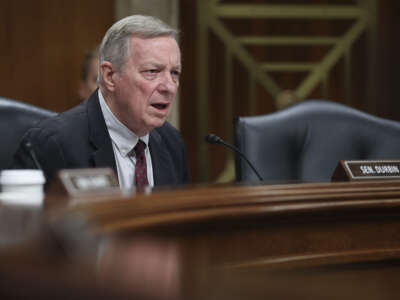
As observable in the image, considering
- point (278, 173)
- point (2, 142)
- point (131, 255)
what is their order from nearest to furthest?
point (131, 255), point (2, 142), point (278, 173)

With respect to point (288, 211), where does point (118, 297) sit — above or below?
above

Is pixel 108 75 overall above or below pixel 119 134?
above

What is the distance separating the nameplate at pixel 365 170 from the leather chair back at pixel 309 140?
38cm

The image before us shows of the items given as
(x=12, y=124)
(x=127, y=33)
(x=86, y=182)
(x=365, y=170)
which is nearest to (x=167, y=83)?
(x=127, y=33)

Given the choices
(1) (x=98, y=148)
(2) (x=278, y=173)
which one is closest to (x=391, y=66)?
(2) (x=278, y=173)

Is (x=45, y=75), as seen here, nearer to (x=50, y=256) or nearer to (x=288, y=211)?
(x=288, y=211)

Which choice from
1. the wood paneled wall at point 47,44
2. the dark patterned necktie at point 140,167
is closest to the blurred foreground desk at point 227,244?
the dark patterned necktie at point 140,167

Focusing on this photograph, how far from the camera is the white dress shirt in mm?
1776

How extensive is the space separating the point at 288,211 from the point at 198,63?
326 cm

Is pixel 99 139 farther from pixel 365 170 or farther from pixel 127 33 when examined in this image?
pixel 365 170

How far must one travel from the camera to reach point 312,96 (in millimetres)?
4609

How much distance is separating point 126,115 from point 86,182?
71cm

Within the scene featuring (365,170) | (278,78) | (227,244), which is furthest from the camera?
(278,78)

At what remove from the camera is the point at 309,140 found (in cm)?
207
